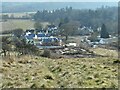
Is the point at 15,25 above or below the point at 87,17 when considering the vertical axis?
below

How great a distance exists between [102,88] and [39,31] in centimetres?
9286

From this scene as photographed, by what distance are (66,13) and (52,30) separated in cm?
4554

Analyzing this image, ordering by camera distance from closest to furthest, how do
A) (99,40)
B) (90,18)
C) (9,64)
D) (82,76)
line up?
(82,76) < (9,64) < (99,40) < (90,18)

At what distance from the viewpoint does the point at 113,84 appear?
299 inches

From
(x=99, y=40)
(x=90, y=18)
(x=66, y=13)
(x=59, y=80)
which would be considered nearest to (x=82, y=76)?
(x=59, y=80)

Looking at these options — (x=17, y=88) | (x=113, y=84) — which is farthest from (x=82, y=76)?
(x=17, y=88)

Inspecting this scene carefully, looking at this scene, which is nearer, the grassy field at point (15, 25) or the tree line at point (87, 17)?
the grassy field at point (15, 25)

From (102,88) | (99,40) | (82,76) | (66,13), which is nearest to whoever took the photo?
(102,88)

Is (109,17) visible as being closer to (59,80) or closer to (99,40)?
(99,40)

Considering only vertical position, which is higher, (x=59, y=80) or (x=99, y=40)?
(x=59, y=80)

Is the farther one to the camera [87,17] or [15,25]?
[87,17]

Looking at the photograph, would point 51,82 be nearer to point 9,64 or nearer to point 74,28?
point 9,64

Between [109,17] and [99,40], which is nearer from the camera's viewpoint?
[99,40]

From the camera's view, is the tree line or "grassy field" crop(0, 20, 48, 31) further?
the tree line
